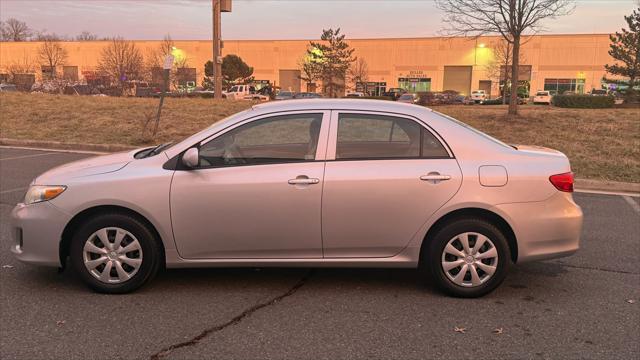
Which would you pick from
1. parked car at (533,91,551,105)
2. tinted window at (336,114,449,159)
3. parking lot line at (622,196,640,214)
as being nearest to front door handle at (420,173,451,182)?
tinted window at (336,114,449,159)

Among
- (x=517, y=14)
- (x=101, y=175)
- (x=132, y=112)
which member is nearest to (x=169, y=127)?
(x=132, y=112)

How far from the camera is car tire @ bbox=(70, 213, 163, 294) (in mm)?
3973

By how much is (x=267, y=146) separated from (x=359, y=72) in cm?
6350

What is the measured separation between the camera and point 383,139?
4320 millimetres

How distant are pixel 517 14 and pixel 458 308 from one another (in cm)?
1294

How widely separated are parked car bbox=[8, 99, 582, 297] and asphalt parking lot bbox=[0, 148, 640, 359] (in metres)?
0.27

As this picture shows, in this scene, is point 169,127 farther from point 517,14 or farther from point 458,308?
point 458,308

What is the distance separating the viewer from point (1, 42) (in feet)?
270

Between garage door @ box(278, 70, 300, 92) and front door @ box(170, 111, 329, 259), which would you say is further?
garage door @ box(278, 70, 300, 92)

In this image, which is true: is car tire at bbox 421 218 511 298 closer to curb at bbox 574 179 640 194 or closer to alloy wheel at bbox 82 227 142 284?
alloy wheel at bbox 82 227 142 284

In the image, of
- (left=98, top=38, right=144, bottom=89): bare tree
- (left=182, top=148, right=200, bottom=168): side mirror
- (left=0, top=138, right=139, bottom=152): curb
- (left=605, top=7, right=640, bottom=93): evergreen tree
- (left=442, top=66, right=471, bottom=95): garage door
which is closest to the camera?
(left=182, top=148, right=200, bottom=168): side mirror

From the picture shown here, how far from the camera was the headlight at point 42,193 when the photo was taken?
4.00 meters

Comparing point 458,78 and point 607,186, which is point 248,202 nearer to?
point 607,186

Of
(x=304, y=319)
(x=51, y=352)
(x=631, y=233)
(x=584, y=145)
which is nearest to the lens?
(x=51, y=352)
